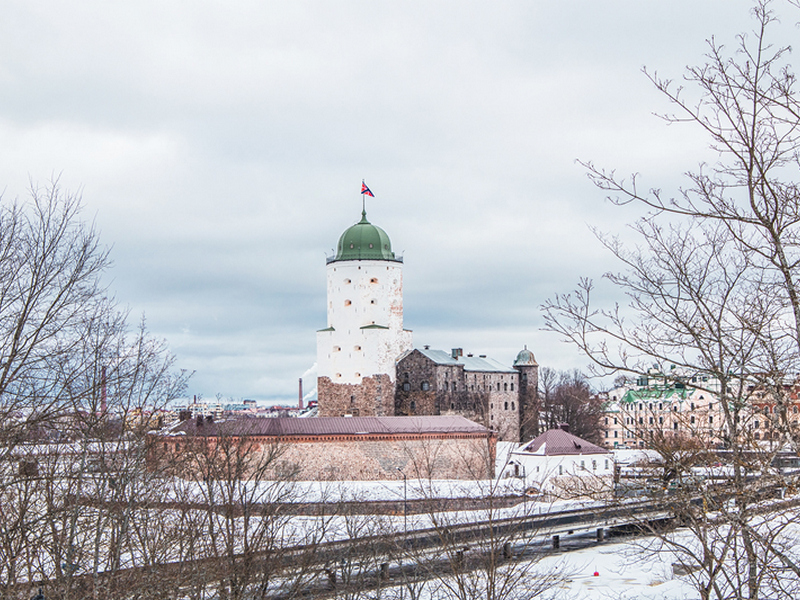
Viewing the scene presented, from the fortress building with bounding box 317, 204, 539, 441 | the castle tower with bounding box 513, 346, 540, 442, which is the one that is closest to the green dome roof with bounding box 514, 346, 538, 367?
the castle tower with bounding box 513, 346, 540, 442

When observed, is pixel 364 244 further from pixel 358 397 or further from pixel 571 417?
pixel 571 417

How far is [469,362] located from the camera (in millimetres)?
60938

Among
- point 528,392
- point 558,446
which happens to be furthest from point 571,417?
point 558,446

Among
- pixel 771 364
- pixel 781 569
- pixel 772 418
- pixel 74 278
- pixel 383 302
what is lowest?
pixel 781 569

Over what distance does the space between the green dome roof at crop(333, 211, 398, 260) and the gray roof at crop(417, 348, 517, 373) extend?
699 cm

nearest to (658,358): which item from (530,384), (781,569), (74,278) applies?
(781,569)

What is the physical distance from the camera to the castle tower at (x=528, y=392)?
62406 millimetres

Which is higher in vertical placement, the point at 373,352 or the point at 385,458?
the point at 373,352

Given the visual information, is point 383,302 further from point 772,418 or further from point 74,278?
point 772,418

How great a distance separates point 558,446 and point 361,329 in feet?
47.8

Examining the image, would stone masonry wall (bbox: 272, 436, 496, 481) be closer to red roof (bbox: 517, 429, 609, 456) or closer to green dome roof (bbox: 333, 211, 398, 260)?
red roof (bbox: 517, 429, 609, 456)

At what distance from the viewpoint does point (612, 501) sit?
31.0 feet

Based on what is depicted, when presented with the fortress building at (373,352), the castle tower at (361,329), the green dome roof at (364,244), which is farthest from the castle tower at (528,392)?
the green dome roof at (364,244)

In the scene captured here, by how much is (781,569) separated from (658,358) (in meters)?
2.33
